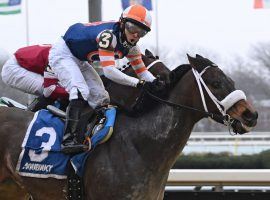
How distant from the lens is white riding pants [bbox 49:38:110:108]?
4832 mm

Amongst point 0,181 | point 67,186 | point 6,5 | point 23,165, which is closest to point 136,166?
point 67,186

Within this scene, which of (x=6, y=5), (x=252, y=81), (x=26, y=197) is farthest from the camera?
(x=252, y=81)

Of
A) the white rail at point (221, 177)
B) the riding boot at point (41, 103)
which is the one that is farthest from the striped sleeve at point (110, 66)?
the white rail at point (221, 177)

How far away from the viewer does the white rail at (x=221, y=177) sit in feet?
22.2

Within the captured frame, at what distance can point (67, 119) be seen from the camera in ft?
15.4

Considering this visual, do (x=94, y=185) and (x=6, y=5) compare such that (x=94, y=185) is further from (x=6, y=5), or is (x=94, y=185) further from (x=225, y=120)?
(x=6, y=5)

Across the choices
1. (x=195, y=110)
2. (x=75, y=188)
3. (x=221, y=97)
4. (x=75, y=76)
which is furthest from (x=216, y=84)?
(x=75, y=188)

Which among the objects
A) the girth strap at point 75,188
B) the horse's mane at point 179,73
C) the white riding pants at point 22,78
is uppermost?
the horse's mane at point 179,73

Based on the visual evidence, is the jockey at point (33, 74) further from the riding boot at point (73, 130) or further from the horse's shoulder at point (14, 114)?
the riding boot at point (73, 130)

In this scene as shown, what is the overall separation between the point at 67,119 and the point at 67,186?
0.52m

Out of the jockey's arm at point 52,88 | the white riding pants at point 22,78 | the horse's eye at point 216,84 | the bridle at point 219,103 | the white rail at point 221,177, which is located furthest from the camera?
the white rail at point 221,177

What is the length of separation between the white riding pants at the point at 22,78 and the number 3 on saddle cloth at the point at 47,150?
53cm

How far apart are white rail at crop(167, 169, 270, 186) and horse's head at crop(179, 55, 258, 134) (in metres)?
2.38

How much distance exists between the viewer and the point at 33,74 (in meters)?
5.45
